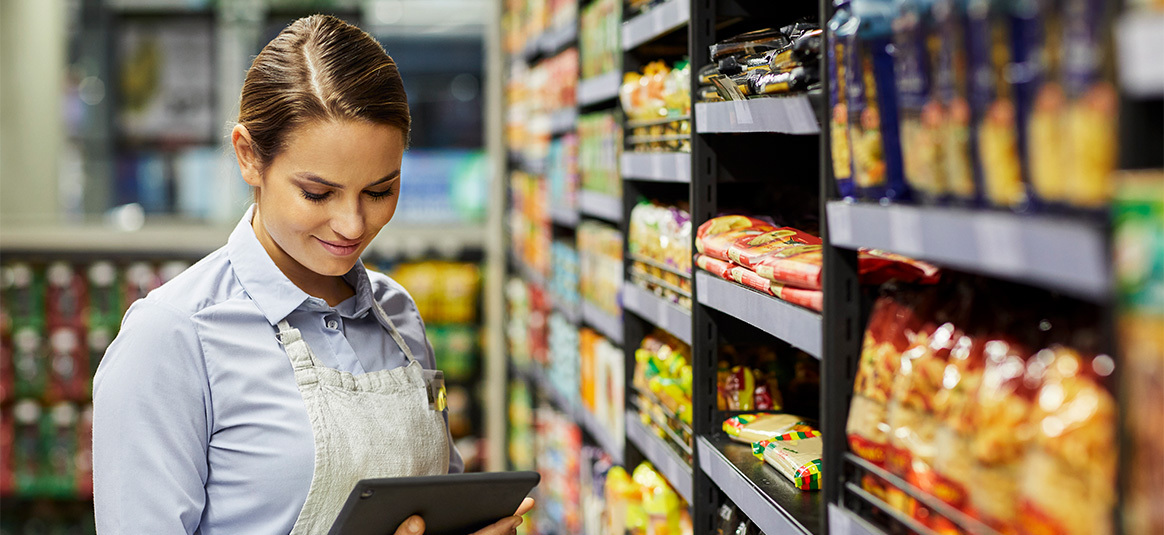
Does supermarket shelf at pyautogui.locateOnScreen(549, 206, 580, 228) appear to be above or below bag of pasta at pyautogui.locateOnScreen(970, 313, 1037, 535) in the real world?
above

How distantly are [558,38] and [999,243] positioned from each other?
293 cm

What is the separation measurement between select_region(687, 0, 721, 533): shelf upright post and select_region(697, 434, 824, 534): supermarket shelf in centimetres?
5

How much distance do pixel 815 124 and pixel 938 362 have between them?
392 millimetres

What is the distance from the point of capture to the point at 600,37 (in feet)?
9.69

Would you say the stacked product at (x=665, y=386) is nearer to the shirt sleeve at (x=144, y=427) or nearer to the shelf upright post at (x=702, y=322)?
the shelf upright post at (x=702, y=322)

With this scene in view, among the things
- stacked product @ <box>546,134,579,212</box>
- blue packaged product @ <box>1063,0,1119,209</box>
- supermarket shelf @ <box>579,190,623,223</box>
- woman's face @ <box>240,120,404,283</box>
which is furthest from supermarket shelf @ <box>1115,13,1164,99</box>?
stacked product @ <box>546,134,579,212</box>

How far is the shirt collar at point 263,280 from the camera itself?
1.74m

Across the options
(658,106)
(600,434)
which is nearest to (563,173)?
(600,434)

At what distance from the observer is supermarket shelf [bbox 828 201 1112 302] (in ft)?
2.43

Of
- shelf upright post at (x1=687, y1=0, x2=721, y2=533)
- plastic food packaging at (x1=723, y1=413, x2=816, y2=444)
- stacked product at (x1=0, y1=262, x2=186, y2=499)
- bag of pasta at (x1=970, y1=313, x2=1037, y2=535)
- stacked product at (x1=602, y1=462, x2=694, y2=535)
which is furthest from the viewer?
stacked product at (x1=0, y1=262, x2=186, y2=499)

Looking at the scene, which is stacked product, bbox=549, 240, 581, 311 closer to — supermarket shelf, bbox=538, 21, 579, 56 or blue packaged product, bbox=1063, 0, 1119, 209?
supermarket shelf, bbox=538, 21, 579, 56

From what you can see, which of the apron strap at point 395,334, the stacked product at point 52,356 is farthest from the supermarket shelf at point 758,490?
the stacked product at point 52,356

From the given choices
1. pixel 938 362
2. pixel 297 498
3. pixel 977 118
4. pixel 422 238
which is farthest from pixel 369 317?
pixel 422 238

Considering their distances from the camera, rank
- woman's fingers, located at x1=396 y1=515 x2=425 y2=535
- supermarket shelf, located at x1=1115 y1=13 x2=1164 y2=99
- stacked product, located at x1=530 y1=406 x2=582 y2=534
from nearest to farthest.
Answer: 1. supermarket shelf, located at x1=1115 y1=13 x2=1164 y2=99
2. woman's fingers, located at x1=396 y1=515 x2=425 y2=535
3. stacked product, located at x1=530 y1=406 x2=582 y2=534
